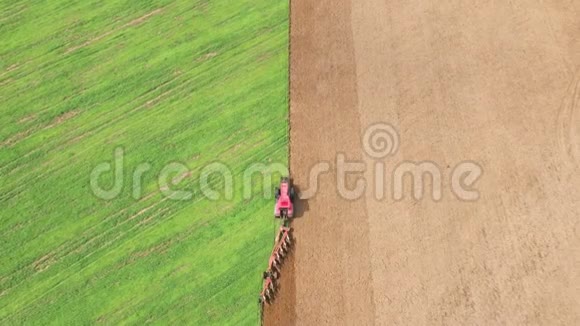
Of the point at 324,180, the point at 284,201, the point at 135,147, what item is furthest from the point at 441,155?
the point at 135,147

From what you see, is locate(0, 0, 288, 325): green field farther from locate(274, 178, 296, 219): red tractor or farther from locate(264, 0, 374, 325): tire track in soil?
locate(264, 0, 374, 325): tire track in soil

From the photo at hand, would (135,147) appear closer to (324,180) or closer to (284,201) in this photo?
(284,201)

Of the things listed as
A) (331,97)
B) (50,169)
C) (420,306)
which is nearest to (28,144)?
(50,169)

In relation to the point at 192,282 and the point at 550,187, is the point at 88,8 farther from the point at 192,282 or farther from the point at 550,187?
the point at 550,187

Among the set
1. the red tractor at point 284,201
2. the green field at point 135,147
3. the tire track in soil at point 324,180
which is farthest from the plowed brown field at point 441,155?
the green field at point 135,147

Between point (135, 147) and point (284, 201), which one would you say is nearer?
point (284, 201)

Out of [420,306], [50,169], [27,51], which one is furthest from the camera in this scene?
[27,51]
